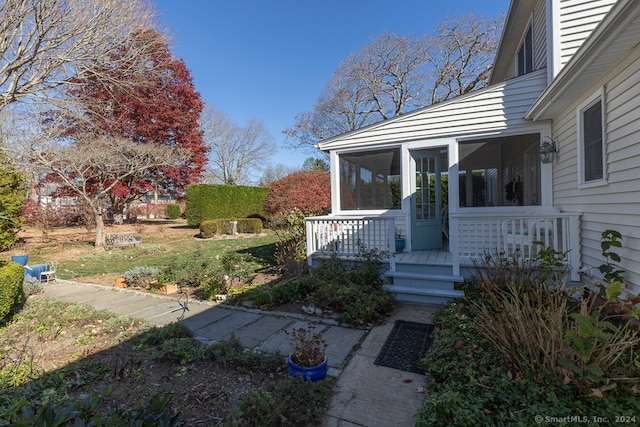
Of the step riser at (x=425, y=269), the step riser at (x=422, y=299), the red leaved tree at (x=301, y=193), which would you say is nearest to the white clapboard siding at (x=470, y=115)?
the step riser at (x=425, y=269)

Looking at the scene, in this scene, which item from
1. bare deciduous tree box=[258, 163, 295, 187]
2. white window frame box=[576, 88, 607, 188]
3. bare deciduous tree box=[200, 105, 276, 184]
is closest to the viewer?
white window frame box=[576, 88, 607, 188]

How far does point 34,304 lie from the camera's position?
4867 millimetres

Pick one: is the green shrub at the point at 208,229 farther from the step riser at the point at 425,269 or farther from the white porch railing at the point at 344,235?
the step riser at the point at 425,269

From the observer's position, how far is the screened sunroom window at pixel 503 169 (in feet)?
18.5

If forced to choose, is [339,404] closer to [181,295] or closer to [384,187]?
[181,295]

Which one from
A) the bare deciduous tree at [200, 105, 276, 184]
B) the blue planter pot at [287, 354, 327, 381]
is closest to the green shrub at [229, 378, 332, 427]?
the blue planter pot at [287, 354, 327, 381]

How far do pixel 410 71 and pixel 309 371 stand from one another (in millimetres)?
18380

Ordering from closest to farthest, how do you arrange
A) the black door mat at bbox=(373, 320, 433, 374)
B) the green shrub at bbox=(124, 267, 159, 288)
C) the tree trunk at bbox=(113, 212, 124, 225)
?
the black door mat at bbox=(373, 320, 433, 374), the green shrub at bbox=(124, 267, 159, 288), the tree trunk at bbox=(113, 212, 124, 225)

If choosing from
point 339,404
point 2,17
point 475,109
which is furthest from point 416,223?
point 2,17

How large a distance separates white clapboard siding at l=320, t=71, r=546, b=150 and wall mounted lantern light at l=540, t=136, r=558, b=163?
0.46m

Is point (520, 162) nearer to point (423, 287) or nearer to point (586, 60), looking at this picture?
point (586, 60)

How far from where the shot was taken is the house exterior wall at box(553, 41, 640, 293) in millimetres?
2891

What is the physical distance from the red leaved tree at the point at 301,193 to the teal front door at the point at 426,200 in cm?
630

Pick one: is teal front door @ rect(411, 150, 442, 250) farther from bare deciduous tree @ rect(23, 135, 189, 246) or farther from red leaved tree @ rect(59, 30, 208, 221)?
red leaved tree @ rect(59, 30, 208, 221)
